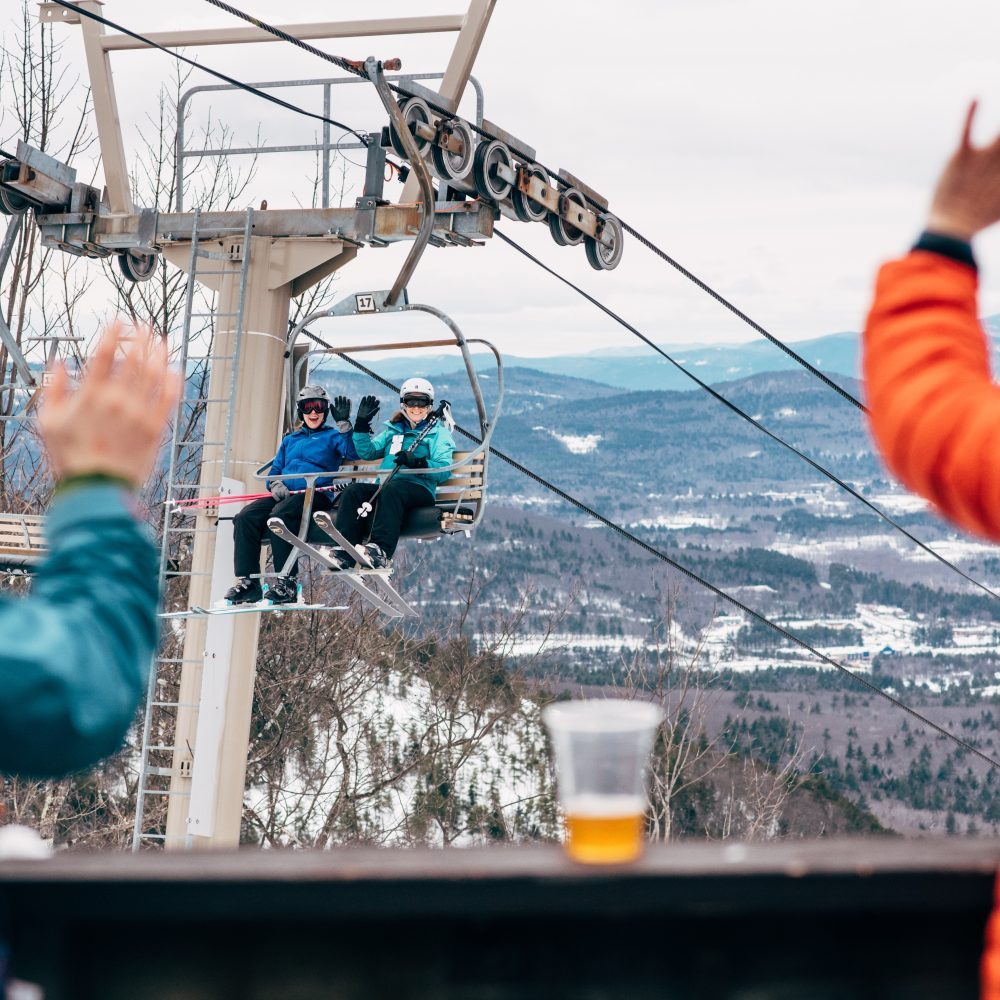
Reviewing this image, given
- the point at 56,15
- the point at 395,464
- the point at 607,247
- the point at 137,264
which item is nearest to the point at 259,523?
the point at 395,464

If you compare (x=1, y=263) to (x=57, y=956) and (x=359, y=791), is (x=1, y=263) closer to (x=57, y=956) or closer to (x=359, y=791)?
(x=57, y=956)

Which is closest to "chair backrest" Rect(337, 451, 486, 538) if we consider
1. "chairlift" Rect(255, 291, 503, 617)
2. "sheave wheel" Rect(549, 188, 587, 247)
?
"chairlift" Rect(255, 291, 503, 617)

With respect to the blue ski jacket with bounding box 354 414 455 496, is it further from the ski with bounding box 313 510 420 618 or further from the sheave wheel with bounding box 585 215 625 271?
the sheave wheel with bounding box 585 215 625 271

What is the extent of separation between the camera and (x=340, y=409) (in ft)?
37.4

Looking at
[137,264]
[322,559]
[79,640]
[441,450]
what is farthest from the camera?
[137,264]

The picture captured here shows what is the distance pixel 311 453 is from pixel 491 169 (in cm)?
205

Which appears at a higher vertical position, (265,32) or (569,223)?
(265,32)

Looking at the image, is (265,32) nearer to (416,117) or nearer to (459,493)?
(416,117)

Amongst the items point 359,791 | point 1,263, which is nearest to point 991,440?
point 1,263

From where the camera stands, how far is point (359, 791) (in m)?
31.5

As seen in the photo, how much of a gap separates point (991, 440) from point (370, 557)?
8.93 m

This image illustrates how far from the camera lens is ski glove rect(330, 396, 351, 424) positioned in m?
11.3

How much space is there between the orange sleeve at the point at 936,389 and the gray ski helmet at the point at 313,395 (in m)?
9.50

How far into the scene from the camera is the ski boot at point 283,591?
10474 millimetres
